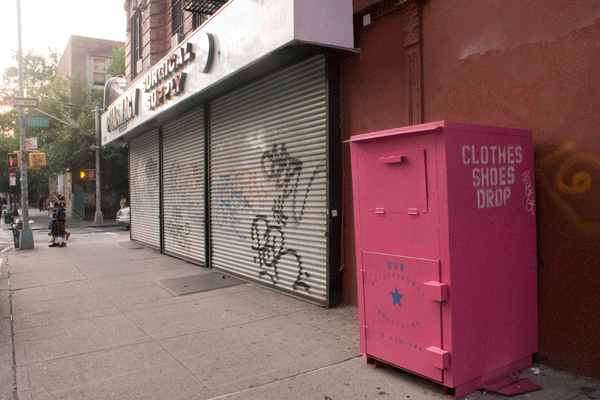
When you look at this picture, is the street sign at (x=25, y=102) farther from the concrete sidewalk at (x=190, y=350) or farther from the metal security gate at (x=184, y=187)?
the concrete sidewalk at (x=190, y=350)

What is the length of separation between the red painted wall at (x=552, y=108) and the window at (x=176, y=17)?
30.9ft

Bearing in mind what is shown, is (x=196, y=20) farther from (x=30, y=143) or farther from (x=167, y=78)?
(x=30, y=143)

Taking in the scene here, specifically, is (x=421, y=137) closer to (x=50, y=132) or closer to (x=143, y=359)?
(x=143, y=359)

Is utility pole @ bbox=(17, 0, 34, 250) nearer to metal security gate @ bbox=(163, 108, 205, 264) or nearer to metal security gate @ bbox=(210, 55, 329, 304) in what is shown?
metal security gate @ bbox=(163, 108, 205, 264)

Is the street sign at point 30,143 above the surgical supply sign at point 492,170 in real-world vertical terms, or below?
above

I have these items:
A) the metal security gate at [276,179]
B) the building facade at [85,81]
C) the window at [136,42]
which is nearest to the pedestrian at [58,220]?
the window at [136,42]

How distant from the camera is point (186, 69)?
915cm

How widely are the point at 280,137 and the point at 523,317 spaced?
4.53 meters

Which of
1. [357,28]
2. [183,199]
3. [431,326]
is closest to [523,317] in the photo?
[431,326]

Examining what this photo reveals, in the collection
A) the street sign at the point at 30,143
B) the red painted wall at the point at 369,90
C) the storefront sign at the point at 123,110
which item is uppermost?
the storefront sign at the point at 123,110

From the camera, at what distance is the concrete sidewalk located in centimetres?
380

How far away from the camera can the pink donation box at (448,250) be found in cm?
347

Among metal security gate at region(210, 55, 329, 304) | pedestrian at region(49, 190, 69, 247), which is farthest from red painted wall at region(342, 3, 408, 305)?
pedestrian at region(49, 190, 69, 247)

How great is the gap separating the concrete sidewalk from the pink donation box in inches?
13.7
